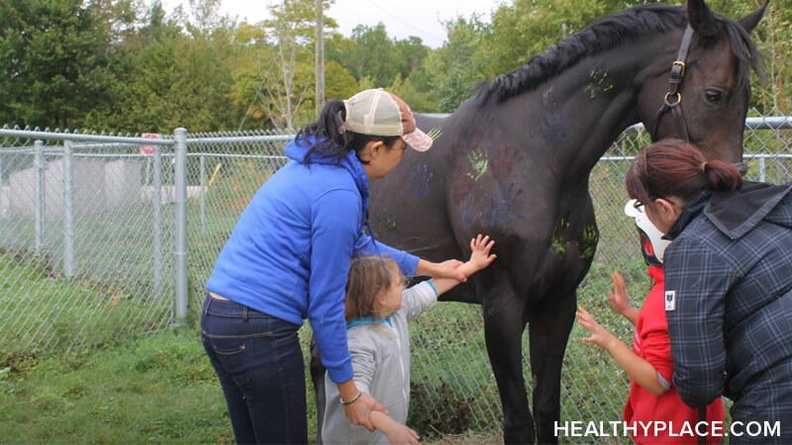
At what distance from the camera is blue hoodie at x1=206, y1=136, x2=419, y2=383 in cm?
235

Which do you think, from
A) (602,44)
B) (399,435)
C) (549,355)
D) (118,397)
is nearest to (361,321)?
(399,435)

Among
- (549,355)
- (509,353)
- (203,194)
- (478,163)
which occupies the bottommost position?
(549,355)

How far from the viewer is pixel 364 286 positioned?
8.75 feet

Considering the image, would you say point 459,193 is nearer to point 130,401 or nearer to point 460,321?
point 460,321

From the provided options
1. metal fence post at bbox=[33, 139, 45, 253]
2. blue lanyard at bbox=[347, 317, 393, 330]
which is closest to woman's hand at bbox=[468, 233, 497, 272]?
blue lanyard at bbox=[347, 317, 393, 330]

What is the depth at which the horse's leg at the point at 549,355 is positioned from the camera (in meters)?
3.63

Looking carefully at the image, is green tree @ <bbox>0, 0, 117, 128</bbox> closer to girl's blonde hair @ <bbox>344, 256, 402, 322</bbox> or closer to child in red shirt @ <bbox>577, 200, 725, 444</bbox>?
girl's blonde hair @ <bbox>344, 256, 402, 322</bbox>

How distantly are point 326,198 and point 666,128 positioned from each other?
4.90 feet

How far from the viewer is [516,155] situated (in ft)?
11.0

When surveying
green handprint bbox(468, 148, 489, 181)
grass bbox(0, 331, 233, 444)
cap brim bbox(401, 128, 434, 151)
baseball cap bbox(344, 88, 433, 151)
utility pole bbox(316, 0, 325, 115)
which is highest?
utility pole bbox(316, 0, 325, 115)

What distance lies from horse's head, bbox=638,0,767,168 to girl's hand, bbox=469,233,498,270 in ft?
2.75

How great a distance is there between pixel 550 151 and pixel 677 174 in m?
1.12

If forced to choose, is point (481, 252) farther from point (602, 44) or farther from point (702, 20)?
point (702, 20)

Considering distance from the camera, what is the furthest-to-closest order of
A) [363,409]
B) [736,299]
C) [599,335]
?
[363,409] → [599,335] → [736,299]
